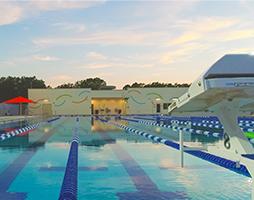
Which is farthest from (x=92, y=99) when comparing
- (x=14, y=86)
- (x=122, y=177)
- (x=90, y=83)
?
(x=122, y=177)

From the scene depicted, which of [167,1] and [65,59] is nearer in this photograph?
[167,1]

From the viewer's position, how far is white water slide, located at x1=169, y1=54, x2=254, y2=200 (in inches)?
94.3

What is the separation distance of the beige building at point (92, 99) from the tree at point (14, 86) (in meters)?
13.3

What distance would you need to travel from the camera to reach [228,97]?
2857 mm

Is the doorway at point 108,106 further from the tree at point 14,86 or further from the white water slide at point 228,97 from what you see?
the white water slide at point 228,97

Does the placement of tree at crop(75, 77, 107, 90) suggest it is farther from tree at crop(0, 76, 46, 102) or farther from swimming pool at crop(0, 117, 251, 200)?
swimming pool at crop(0, 117, 251, 200)

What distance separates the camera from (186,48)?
75.3ft

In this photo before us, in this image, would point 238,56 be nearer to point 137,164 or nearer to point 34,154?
point 137,164

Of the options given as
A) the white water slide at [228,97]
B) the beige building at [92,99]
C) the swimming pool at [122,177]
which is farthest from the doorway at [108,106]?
the white water slide at [228,97]

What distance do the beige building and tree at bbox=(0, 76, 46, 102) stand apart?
13.3 meters

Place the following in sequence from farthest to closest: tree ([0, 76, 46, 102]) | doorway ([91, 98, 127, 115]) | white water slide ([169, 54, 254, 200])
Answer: tree ([0, 76, 46, 102])
doorway ([91, 98, 127, 115])
white water slide ([169, 54, 254, 200])

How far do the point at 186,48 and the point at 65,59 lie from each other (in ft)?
40.3

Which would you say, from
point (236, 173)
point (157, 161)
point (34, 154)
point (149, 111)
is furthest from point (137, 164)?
point (149, 111)

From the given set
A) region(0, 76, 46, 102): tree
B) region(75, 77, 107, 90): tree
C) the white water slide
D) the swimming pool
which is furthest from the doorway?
the white water slide
